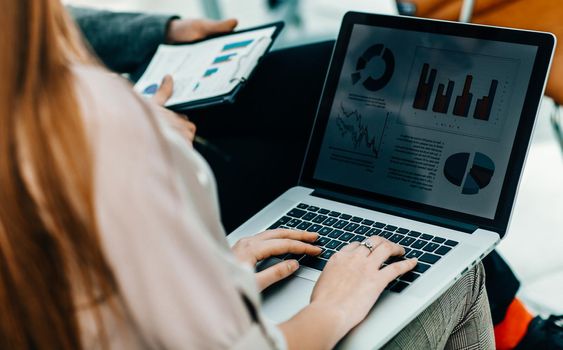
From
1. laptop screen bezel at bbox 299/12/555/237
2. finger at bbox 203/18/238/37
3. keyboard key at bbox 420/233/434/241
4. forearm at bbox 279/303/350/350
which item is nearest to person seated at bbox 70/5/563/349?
finger at bbox 203/18/238/37

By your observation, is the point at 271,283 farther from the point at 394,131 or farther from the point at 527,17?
the point at 527,17

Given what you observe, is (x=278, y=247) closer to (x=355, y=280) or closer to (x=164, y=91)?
(x=355, y=280)

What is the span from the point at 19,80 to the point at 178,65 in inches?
28.9

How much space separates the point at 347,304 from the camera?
706 millimetres

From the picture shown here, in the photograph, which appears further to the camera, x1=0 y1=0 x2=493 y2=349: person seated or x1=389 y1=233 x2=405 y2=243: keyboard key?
x1=389 y1=233 x2=405 y2=243: keyboard key

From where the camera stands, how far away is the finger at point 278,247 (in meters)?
0.83

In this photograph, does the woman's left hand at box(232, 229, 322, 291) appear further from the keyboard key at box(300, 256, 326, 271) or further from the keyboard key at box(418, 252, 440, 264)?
the keyboard key at box(418, 252, 440, 264)

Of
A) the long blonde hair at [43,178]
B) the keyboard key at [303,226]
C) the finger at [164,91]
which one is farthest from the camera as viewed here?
the finger at [164,91]

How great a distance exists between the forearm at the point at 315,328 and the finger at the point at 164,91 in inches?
20.0

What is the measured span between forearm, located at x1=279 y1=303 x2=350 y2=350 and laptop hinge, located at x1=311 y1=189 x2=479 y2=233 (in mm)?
274

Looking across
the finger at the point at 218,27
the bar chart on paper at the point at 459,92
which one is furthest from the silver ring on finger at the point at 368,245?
the finger at the point at 218,27

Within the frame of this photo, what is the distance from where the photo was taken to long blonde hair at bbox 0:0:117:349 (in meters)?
0.46

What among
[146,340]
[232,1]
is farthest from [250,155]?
[232,1]

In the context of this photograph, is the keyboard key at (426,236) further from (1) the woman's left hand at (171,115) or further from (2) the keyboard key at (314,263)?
(1) the woman's left hand at (171,115)
